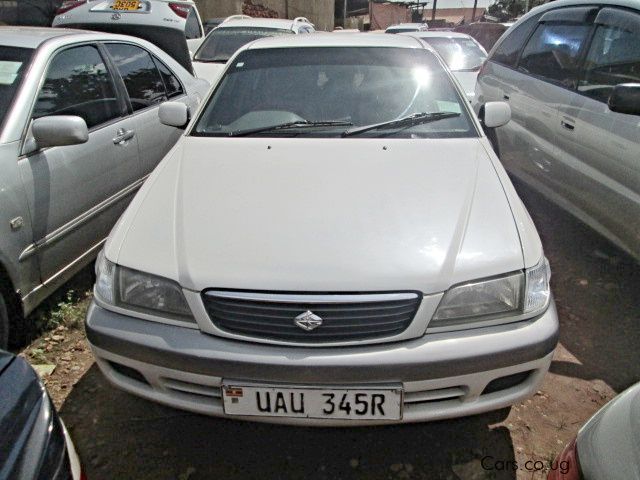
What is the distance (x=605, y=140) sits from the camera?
3051 millimetres

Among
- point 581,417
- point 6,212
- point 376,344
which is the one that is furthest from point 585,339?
point 6,212

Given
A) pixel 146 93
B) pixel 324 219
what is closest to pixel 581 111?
pixel 324 219

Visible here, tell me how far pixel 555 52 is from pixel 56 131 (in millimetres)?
3315

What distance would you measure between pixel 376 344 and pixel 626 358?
1.67 meters

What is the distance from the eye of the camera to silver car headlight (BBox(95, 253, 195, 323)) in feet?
6.02

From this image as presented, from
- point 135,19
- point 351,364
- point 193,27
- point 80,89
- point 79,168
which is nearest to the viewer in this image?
point 351,364

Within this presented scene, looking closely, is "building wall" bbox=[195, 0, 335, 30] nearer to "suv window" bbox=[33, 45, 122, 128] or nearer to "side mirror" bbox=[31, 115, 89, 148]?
"suv window" bbox=[33, 45, 122, 128]

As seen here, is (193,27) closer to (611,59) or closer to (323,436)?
(611,59)

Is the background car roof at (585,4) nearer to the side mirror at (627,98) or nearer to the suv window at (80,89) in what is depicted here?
the side mirror at (627,98)

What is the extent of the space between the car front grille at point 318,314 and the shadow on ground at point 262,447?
0.63 metres

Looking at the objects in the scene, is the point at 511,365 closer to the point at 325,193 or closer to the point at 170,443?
the point at 325,193

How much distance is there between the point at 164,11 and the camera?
555cm

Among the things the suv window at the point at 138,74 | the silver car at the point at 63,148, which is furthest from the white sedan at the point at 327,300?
the suv window at the point at 138,74

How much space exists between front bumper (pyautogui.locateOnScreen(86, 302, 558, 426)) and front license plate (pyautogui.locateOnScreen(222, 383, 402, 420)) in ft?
0.08
